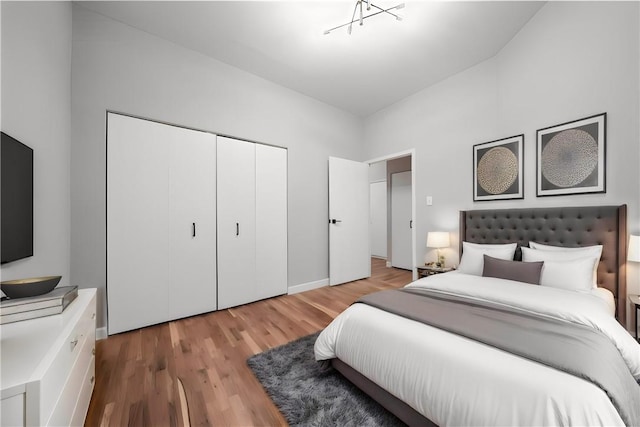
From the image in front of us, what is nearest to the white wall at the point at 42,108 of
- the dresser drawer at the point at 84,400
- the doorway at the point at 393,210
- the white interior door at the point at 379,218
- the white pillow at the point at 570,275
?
the dresser drawer at the point at 84,400

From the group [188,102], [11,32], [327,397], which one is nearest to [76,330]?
[327,397]


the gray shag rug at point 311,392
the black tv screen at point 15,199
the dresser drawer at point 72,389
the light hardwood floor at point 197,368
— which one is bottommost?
the light hardwood floor at point 197,368

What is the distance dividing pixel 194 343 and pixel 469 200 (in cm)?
346

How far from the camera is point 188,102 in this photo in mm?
2742

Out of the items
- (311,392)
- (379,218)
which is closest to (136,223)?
(311,392)

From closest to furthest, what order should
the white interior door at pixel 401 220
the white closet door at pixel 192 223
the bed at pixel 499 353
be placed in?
the bed at pixel 499 353, the white closet door at pixel 192 223, the white interior door at pixel 401 220

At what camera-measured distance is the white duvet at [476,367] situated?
85 centimetres

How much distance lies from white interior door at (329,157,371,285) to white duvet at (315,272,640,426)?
2.27 metres

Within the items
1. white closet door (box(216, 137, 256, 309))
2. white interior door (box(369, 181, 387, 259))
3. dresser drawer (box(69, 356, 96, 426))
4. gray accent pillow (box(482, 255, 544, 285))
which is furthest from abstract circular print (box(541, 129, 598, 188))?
dresser drawer (box(69, 356, 96, 426))

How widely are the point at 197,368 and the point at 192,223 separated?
4.83 feet

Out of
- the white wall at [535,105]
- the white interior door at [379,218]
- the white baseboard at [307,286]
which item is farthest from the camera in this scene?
the white interior door at [379,218]

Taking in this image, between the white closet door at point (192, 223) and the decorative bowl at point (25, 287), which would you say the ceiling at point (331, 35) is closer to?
the white closet door at point (192, 223)

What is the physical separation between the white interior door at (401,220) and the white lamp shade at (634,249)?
127 inches

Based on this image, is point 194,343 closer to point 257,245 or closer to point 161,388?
point 161,388
